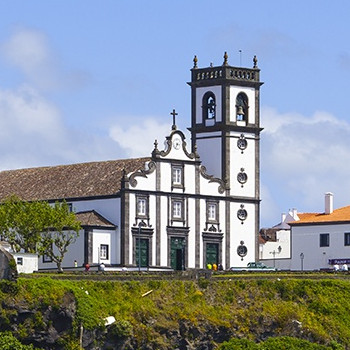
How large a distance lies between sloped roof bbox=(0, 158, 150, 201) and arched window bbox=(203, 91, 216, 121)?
703 centimetres

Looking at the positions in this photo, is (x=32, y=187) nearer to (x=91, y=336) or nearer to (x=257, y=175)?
(x=257, y=175)

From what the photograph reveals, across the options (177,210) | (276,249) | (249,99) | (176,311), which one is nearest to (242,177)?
(249,99)

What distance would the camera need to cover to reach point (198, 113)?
414 ft

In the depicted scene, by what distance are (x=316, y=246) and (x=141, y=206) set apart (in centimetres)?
1679

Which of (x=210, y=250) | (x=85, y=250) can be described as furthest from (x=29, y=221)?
(x=210, y=250)

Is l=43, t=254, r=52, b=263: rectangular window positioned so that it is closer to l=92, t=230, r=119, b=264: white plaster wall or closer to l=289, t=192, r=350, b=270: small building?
l=92, t=230, r=119, b=264: white plaster wall

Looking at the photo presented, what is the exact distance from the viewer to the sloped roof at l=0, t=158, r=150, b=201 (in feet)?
394

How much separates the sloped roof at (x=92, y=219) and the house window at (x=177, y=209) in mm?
4817

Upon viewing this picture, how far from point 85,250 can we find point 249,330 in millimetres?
17243

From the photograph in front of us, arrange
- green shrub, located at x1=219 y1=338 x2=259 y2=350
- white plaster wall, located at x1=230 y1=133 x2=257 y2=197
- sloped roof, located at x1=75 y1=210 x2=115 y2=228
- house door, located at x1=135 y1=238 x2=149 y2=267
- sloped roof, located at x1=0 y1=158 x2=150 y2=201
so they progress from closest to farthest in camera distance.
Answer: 1. green shrub, located at x1=219 y1=338 x2=259 y2=350
2. sloped roof, located at x1=75 y1=210 x2=115 y2=228
3. house door, located at x1=135 y1=238 x2=149 y2=267
4. sloped roof, located at x1=0 y1=158 x2=150 y2=201
5. white plaster wall, located at x1=230 y1=133 x2=257 y2=197

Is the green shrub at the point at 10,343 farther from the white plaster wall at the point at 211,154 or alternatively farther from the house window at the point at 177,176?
the white plaster wall at the point at 211,154

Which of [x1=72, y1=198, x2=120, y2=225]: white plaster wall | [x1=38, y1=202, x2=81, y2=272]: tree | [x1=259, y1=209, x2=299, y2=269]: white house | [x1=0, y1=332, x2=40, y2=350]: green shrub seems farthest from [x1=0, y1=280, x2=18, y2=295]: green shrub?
[x1=259, y1=209, x2=299, y2=269]: white house

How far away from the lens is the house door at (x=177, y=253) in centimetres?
11975

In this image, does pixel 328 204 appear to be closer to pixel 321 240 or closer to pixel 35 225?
pixel 321 240
